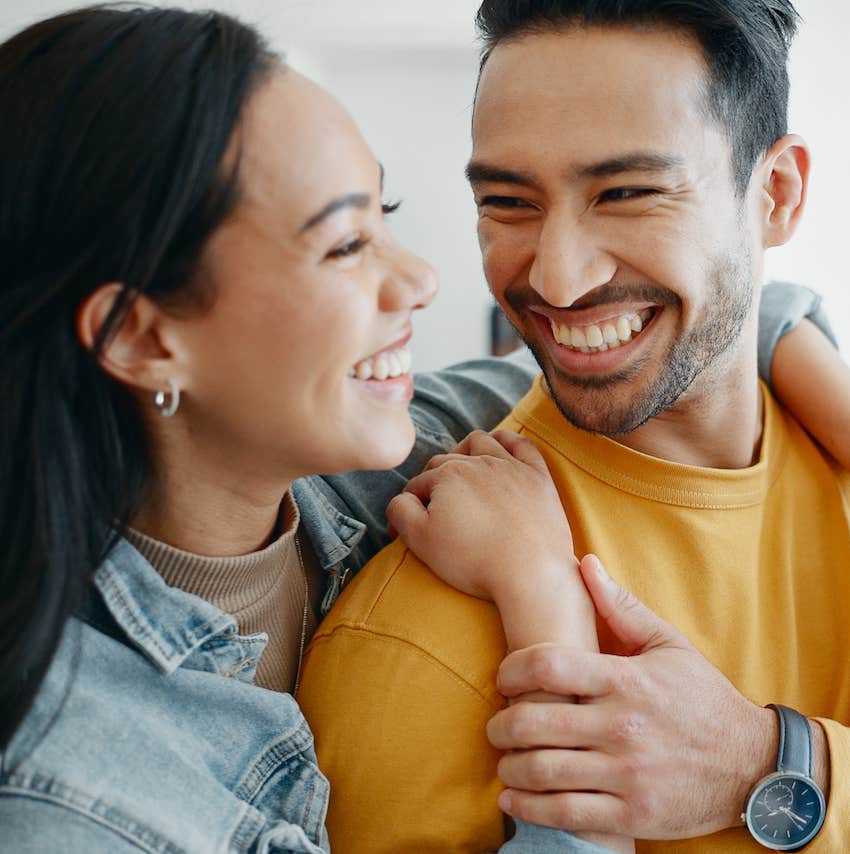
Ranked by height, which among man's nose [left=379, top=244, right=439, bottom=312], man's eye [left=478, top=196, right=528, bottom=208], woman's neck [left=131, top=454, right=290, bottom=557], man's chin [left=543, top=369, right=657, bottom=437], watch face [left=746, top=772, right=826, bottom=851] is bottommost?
watch face [left=746, top=772, right=826, bottom=851]

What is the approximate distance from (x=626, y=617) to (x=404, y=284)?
43cm

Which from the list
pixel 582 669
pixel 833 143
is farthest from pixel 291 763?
pixel 833 143

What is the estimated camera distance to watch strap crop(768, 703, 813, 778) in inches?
41.3

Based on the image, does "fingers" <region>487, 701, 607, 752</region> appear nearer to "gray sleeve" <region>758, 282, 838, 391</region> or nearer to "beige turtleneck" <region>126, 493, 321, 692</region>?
"beige turtleneck" <region>126, 493, 321, 692</region>

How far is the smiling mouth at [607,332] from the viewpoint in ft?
4.04

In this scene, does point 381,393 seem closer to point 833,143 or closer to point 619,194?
point 619,194

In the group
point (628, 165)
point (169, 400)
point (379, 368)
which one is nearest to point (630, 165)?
point (628, 165)

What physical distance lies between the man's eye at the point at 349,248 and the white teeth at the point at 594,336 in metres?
0.32

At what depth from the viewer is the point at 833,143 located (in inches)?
121

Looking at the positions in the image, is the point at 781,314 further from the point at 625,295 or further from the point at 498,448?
the point at 498,448

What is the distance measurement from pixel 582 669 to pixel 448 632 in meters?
0.15

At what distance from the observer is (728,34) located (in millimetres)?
1196

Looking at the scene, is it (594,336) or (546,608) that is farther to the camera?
(594,336)

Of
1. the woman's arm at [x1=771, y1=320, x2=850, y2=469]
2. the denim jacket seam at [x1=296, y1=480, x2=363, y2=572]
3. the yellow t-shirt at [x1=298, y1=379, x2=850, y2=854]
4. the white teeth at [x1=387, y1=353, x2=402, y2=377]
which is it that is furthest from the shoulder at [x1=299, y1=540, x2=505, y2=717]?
the woman's arm at [x1=771, y1=320, x2=850, y2=469]
